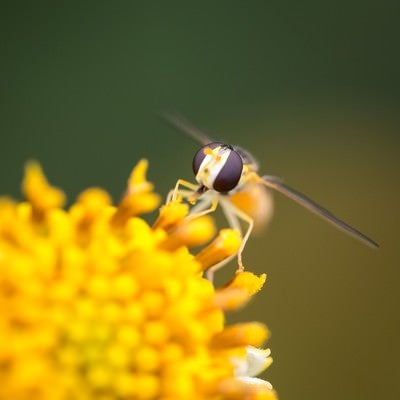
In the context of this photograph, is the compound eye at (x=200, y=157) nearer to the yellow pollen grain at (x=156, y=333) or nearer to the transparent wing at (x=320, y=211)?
the transparent wing at (x=320, y=211)

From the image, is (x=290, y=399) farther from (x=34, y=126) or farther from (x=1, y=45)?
(x=1, y=45)

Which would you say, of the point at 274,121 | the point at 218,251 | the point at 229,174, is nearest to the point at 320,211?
the point at 229,174

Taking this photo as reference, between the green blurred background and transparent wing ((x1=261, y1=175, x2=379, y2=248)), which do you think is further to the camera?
the green blurred background

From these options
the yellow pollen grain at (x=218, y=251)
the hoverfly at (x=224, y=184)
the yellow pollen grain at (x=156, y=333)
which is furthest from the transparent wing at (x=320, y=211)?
the yellow pollen grain at (x=156, y=333)

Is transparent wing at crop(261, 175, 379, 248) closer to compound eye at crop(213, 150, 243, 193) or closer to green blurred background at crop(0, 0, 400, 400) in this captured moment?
compound eye at crop(213, 150, 243, 193)

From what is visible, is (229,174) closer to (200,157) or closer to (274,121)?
(200,157)

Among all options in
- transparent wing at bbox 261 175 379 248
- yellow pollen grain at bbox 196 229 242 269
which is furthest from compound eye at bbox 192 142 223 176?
yellow pollen grain at bbox 196 229 242 269
